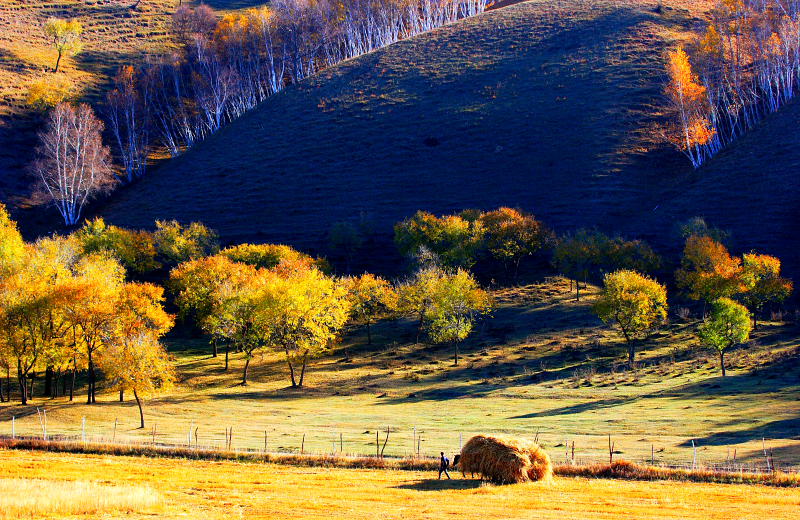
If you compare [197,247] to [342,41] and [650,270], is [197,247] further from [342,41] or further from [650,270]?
[342,41]

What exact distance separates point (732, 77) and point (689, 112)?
16.8 meters

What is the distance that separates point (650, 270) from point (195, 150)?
309 ft

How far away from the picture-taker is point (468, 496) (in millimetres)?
30578

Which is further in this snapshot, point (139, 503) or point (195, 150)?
point (195, 150)

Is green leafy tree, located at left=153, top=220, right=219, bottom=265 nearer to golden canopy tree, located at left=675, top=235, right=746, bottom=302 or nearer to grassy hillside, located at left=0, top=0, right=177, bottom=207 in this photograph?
grassy hillside, located at left=0, top=0, right=177, bottom=207

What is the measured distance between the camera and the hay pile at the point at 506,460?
109ft

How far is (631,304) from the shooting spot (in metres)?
75.9

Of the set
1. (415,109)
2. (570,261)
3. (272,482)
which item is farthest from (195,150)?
(272,482)

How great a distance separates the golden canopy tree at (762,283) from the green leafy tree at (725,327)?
42.7 ft

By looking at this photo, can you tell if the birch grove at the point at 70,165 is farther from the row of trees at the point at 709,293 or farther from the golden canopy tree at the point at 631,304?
the row of trees at the point at 709,293

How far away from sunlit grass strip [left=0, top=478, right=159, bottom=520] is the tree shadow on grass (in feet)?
35.6

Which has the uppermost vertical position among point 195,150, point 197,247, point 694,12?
point 694,12

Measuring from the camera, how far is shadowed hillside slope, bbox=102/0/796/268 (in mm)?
116625

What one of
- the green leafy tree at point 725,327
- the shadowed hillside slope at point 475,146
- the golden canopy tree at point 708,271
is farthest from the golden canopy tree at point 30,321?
the golden canopy tree at point 708,271
